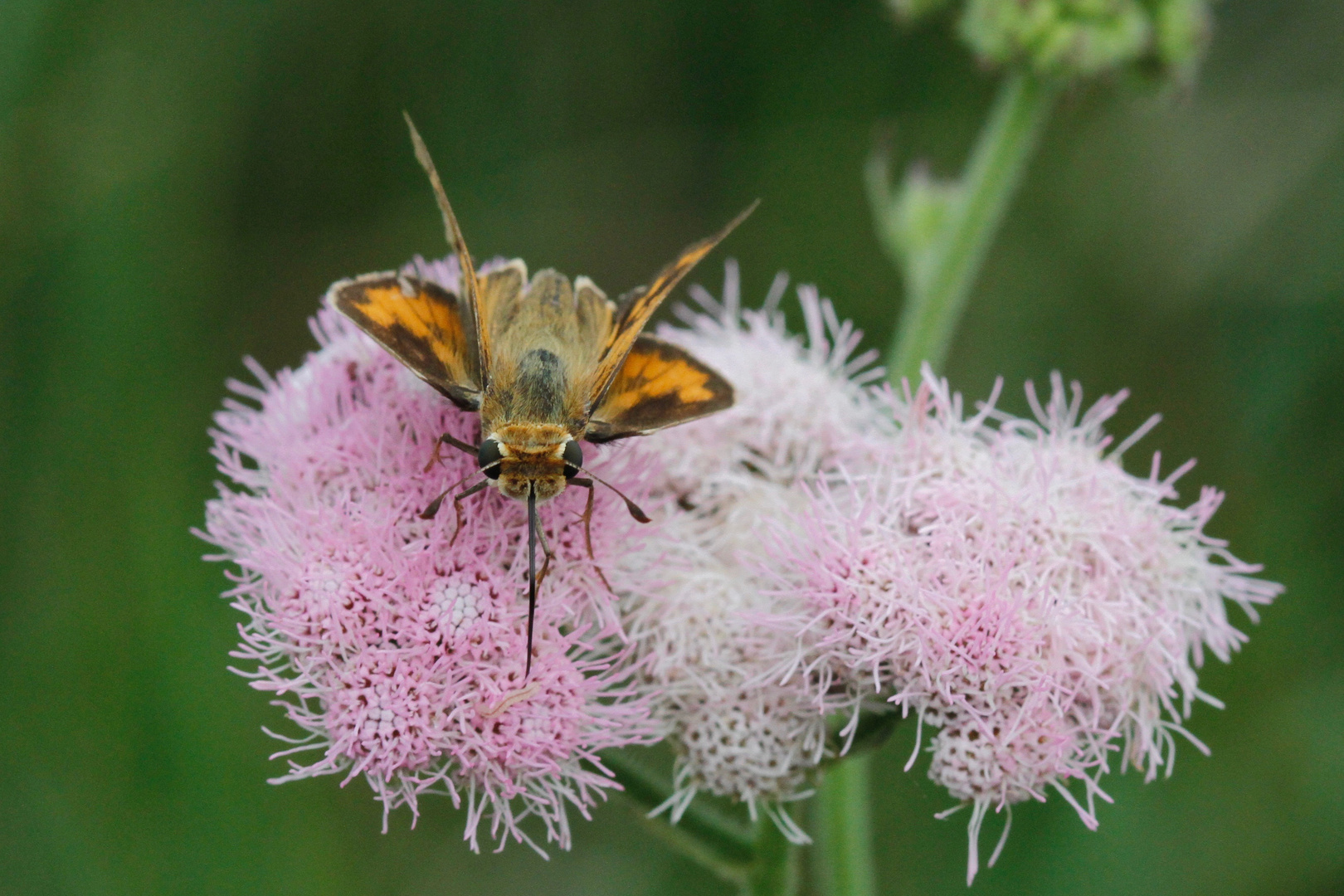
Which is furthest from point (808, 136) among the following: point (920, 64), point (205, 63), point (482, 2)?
point (205, 63)

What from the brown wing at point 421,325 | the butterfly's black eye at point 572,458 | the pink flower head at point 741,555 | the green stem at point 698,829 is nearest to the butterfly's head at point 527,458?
the butterfly's black eye at point 572,458

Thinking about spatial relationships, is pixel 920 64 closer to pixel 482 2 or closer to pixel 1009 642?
pixel 482 2

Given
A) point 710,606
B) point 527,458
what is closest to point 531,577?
point 527,458

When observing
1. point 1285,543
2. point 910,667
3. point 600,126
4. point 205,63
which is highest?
point 600,126

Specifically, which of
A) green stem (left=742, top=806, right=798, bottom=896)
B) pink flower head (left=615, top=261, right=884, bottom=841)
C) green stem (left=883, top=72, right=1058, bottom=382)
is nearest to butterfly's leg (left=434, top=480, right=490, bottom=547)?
pink flower head (left=615, top=261, right=884, bottom=841)

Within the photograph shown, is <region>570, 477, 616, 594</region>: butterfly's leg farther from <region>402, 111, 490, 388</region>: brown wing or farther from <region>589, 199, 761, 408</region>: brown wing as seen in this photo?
<region>402, 111, 490, 388</region>: brown wing

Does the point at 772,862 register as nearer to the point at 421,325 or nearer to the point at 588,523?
the point at 588,523
